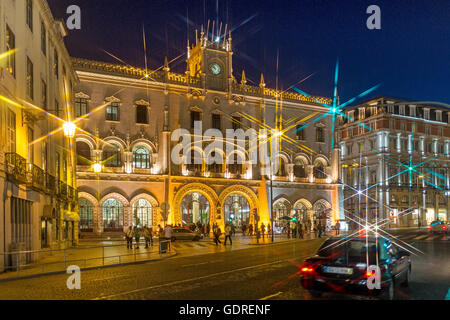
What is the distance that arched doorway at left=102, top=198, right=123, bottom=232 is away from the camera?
144 ft

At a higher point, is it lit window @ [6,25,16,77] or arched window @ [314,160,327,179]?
lit window @ [6,25,16,77]

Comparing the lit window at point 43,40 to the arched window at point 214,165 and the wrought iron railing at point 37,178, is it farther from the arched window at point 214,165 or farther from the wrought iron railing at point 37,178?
the arched window at point 214,165

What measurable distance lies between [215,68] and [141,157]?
42.1ft

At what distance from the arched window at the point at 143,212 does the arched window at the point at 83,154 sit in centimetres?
593

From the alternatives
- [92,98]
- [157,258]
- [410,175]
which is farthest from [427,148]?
[157,258]

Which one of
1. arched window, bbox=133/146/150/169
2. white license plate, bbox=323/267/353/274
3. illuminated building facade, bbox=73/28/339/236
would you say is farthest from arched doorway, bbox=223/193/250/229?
white license plate, bbox=323/267/353/274

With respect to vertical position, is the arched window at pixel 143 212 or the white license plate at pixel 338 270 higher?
the white license plate at pixel 338 270

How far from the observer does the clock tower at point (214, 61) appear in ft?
167

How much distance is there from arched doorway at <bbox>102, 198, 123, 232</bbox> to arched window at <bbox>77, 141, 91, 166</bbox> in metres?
4.06

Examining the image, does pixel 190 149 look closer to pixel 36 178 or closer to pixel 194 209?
pixel 194 209

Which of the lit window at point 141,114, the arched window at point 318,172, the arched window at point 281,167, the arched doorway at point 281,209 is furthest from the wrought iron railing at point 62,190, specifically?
the arched window at point 318,172

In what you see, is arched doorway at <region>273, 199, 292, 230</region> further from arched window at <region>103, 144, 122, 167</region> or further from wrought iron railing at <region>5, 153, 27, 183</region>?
wrought iron railing at <region>5, 153, 27, 183</region>
